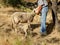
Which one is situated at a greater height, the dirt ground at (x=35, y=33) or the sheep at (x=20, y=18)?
the sheep at (x=20, y=18)

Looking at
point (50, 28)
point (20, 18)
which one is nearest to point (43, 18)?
point (20, 18)

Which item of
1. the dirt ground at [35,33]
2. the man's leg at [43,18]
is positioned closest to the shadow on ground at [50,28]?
the dirt ground at [35,33]

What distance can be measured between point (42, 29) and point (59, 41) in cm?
83

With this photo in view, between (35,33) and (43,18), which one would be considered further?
(35,33)

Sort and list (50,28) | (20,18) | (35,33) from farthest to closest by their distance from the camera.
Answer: (50,28)
(35,33)
(20,18)

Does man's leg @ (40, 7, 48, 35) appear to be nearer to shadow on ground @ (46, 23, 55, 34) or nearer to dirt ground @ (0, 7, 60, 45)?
dirt ground @ (0, 7, 60, 45)

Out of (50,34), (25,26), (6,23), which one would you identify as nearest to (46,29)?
(50,34)

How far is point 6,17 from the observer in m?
11.8

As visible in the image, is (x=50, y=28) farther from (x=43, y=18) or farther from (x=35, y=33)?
(x=43, y=18)

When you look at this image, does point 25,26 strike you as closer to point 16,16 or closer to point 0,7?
point 16,16

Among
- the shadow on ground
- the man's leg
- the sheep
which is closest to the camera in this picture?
the man's leg

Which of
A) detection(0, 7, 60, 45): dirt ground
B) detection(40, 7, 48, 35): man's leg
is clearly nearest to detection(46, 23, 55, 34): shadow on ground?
detection(0, 7, 60, 45): dirt ground

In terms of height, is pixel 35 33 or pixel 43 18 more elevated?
pixel 43 18

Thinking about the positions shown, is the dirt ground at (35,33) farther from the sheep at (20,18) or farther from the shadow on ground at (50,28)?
the sheep at (20,18)
